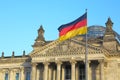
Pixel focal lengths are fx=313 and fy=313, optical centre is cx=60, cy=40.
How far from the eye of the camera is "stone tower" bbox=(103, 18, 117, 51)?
65.8 m

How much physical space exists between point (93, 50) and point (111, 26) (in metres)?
7.33

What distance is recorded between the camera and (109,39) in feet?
218

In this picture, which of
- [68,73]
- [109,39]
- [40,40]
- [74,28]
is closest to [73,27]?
[74,28]

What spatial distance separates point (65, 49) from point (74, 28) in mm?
26177

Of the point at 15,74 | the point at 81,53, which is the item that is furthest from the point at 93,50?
the point at 15,74

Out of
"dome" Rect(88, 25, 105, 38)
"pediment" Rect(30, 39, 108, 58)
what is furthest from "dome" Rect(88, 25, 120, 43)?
"pediment" Rect(30, 39, 108, 58)

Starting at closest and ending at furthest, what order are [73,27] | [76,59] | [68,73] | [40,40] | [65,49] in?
[73,27] → [76,59] → [65,49] → [68,73] → [40,40]

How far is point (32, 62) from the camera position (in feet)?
223

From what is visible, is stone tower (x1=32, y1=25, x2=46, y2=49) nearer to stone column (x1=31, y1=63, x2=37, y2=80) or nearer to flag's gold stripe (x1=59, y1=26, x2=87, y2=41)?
stone column (x1=31, y1=63, x2=37, y2=80)

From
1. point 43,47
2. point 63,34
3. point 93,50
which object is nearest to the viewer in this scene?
point 63,34

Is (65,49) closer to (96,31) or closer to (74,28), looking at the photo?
(96,31)

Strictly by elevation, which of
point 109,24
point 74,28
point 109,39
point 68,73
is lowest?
point 68,73

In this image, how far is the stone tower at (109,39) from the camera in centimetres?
6575

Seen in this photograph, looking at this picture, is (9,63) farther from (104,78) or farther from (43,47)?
(104,78)
